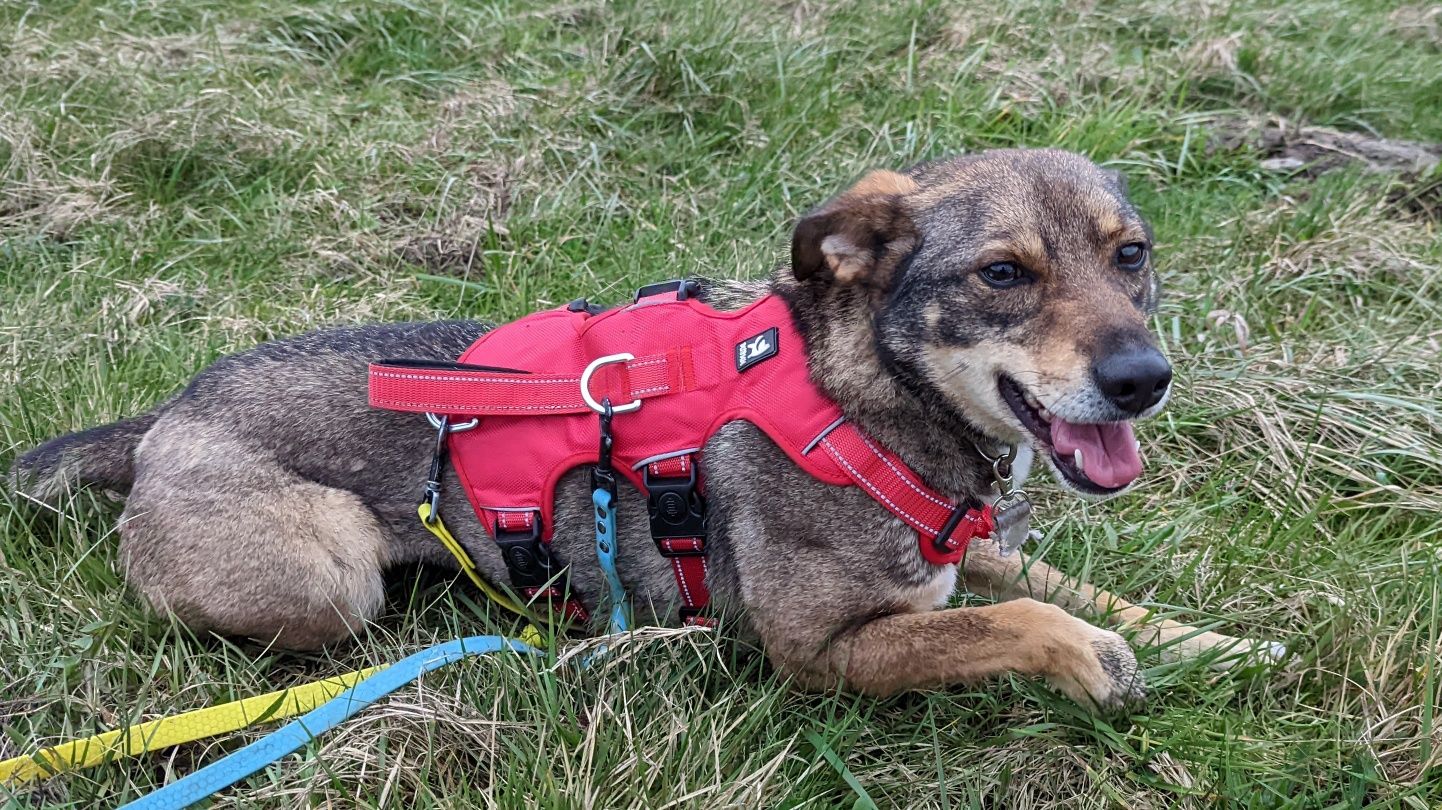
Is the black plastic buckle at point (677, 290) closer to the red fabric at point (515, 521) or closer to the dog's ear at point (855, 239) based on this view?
the dog's ear at point (855, 239)

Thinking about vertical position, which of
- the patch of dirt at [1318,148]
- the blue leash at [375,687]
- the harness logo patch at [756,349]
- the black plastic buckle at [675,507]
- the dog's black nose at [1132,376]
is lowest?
the blue leash at [375,687]

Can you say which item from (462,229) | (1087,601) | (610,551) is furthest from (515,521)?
(462,229)

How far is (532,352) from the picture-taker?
3.15m

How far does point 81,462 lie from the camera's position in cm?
350

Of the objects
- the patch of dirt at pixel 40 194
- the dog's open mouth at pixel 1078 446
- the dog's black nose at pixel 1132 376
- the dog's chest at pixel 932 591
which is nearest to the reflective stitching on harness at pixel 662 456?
the dog's chest at pixel 932 591

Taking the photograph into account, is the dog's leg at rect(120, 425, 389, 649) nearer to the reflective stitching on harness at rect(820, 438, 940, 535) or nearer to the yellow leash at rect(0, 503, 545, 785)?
the yellow leash at rect(0, 503, 545, 785)

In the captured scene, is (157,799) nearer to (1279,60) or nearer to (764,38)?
(764,38)

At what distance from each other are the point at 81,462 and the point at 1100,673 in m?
3.31

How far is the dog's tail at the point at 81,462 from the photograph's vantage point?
349 centimetres

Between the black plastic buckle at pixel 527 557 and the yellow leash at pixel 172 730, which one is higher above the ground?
the black plastic buckle at pixel 527 557

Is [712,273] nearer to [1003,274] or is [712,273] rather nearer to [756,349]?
[756,349]

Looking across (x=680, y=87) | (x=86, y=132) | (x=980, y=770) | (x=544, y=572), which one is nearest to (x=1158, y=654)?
(x=980, y=770)

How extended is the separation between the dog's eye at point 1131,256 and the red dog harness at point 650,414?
0.81 metres

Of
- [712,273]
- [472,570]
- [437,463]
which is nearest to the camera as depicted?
[437,463]
